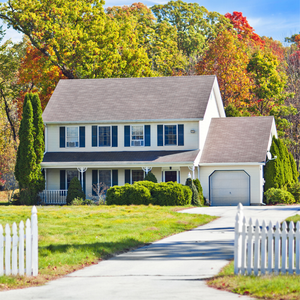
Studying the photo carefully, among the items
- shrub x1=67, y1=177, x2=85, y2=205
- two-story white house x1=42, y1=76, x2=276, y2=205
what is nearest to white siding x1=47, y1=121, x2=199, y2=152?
two-story white house x1=42, y1=76, x2=276, y2=205

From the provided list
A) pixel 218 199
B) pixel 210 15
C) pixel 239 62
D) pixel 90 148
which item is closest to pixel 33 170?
pixel 90 148

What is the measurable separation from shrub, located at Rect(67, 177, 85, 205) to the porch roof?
1.39 m

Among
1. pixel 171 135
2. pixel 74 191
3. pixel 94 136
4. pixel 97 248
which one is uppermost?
pixel 94 136

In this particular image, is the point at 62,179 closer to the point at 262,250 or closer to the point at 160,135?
the point at 160,135

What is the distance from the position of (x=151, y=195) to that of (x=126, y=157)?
481 centimetres

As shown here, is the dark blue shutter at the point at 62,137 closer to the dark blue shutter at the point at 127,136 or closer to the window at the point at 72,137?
the window at the point at 72,137

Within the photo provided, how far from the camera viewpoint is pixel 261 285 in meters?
8.94

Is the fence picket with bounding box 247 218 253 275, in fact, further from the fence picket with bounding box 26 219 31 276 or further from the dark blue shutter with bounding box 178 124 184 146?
the dark blue shutter with bounding box 178 124 184 146

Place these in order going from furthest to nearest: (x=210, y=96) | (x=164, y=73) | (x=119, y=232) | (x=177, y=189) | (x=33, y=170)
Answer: (x=164, y=73)
(x=210, y=96)
(x=33, y=170)
(x=177, y=189)
(x=119, y=232)

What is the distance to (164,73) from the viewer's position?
2195 inches

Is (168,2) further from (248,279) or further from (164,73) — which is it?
(248,279)

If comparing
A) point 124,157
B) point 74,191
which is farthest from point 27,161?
point 124,157

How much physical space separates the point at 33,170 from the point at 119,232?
19.0 metres

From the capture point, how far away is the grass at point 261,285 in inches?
333
